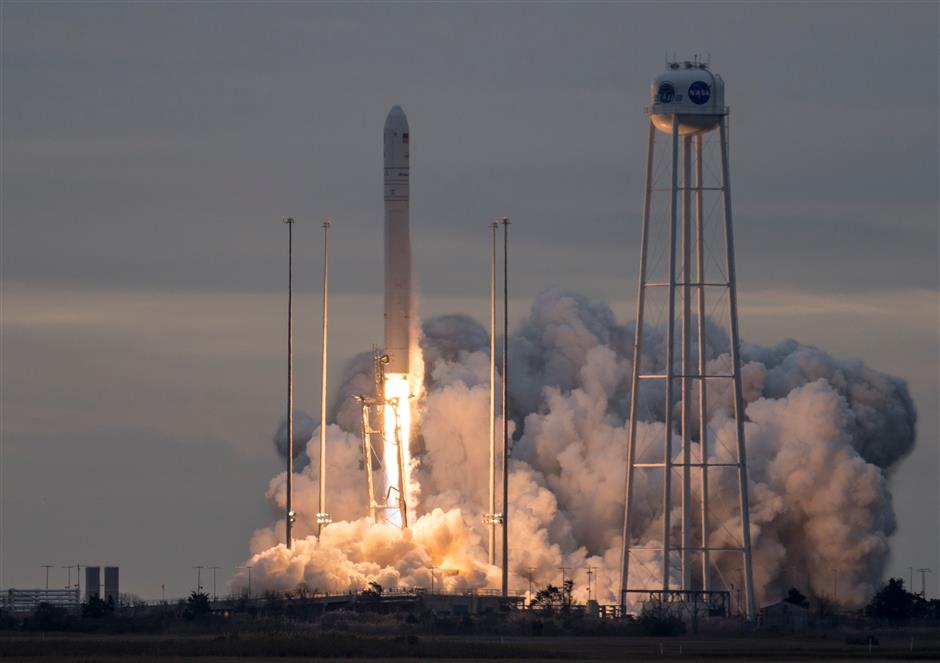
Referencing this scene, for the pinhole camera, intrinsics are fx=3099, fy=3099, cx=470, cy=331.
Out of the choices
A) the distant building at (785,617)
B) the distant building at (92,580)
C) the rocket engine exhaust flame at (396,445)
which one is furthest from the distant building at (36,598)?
the distant building at (785,617)

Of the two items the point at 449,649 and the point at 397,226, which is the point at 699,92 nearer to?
the point at 397,226

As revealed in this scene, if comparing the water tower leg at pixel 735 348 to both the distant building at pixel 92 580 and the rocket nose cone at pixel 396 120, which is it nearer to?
the rocket nose cone at pixel 396 120

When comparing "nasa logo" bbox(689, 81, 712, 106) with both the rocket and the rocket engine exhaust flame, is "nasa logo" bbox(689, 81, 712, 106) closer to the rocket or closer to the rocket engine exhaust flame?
the rocket

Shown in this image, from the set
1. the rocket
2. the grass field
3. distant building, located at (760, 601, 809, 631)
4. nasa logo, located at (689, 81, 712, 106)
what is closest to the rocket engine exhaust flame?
the rocket

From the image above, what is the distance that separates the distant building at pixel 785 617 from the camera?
129 m

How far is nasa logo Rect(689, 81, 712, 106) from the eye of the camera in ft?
419

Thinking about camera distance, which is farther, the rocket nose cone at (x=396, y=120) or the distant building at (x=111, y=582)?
the distant building at (x=111, y=582)

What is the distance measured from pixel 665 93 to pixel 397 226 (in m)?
13.9

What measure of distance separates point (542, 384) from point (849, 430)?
1550 cm

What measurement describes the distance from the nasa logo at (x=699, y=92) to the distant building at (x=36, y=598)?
4774 centimetres

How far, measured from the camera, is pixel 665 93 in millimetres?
127875

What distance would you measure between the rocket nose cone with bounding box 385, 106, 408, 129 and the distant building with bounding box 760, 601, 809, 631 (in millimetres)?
26131

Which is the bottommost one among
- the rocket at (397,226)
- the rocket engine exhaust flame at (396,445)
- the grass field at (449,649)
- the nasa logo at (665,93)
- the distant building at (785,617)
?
the grass field at (449,649)

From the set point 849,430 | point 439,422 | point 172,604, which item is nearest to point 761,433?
point 849,430
